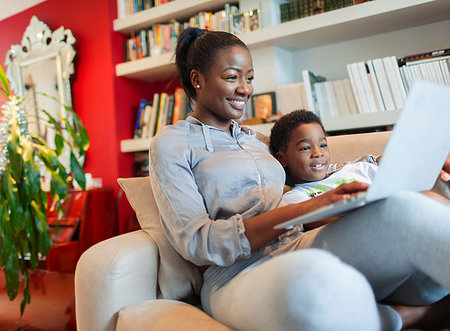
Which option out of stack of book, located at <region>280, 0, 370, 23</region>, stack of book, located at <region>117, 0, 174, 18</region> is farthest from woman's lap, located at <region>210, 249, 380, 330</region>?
stack of book, located at <region>117, 0, 174, 18</region>

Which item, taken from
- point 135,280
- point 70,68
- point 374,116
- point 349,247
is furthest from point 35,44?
point 349,247

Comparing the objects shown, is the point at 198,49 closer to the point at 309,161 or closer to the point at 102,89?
the point at 309,161

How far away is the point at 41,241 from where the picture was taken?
161 cm

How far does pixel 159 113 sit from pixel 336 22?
1.39 metres

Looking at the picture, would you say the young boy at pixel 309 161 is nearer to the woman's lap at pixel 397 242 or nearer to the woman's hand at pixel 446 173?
the woman's hand at pixel 446 173

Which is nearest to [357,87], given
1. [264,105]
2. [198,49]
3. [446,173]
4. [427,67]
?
[427,67]

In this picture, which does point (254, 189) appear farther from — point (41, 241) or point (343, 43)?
point (343, 43)

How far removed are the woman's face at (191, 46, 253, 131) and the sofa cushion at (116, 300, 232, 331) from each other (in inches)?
21.3

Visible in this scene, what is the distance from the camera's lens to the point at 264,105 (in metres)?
2.54

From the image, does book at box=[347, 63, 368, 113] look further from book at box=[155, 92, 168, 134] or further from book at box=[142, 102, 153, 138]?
book at box=[142, 102, 153, 138]

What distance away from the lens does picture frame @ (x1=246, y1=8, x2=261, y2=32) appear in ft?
8.31

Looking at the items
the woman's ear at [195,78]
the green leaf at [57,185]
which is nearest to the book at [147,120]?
the green leaf at [57,185]

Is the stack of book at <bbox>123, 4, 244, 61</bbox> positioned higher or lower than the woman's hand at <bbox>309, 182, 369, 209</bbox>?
higher

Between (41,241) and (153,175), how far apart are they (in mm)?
797
